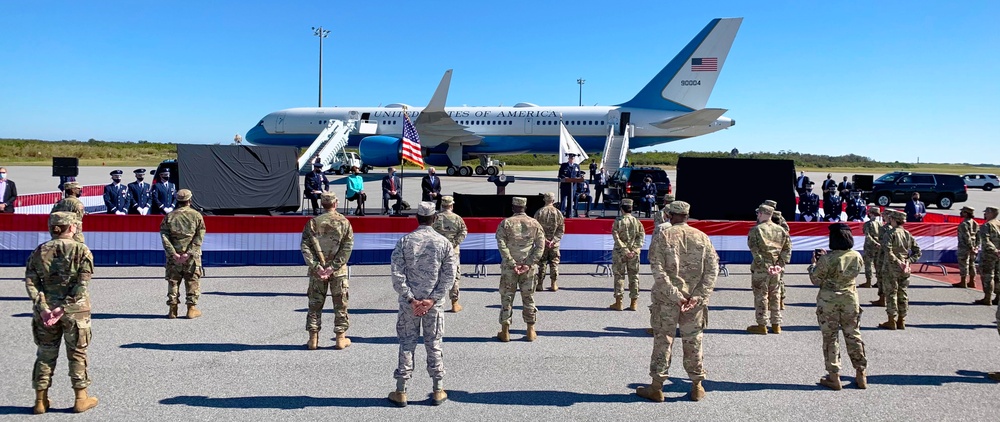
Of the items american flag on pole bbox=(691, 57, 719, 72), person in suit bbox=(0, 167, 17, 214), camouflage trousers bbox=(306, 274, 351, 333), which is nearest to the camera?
camouflage trousers bbox=(306, 274, 351, 333)

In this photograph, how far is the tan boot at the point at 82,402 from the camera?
16.1 ft

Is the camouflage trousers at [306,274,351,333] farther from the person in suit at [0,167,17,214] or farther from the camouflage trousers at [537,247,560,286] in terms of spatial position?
the person in suit at [0,167,17,214]

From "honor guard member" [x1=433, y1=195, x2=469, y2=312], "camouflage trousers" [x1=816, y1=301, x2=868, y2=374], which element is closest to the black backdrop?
"honor guard member" [x1=433, y1=195, x2=469, y2=312]

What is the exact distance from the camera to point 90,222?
1118 cm

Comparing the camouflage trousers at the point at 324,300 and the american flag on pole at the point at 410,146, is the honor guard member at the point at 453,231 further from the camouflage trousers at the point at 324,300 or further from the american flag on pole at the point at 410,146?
the american flag on pole at the point at 410,146

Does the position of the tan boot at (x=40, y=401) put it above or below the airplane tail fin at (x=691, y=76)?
below

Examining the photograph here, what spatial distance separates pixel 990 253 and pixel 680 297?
6598mm

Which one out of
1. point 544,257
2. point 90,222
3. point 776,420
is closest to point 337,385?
point 776,420

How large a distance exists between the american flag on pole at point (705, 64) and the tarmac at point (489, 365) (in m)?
25.2

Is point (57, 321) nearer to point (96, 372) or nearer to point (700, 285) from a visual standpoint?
point (96, 372)

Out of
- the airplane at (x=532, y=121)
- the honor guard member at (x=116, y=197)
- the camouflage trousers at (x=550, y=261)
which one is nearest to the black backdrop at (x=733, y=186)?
the camouflage trousers at (x=550, y=261)

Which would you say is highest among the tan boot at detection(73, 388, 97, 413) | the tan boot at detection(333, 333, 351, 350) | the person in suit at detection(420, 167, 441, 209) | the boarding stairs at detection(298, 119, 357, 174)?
the boarding stairs at detection(298, 119, 357, 174)

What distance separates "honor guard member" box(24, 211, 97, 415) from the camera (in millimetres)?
4832

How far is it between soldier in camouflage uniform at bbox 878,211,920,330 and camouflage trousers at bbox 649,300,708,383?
156 inches
